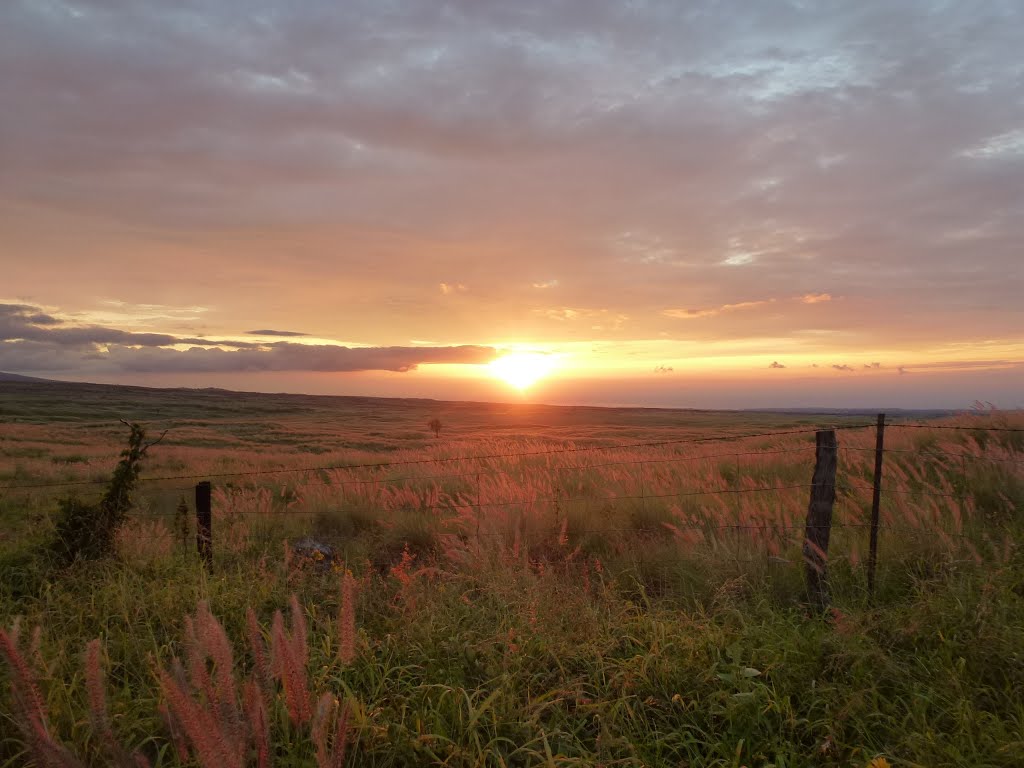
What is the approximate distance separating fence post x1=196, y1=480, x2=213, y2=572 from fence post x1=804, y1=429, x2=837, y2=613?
550cm

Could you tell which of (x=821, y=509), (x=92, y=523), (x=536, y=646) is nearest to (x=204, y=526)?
(x=92, y=523)

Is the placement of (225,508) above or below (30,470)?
above

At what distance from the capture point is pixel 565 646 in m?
4.27

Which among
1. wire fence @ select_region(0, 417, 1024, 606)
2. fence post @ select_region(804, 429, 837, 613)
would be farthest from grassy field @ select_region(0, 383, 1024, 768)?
fence post @ select_region(804, 429, 837, 613)

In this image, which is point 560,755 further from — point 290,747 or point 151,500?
point 151,500

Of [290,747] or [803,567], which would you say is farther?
[803,567]

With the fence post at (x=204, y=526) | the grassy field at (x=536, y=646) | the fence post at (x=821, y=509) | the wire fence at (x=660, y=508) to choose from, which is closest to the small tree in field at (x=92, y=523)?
the grassy field at (x=536, y=646)

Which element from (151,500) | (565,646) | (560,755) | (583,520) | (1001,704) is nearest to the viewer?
(560,755)

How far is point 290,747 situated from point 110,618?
8.77 feet

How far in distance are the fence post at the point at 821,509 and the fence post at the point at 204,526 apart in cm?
550

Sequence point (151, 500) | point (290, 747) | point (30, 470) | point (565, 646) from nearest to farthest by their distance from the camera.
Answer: point (290, 747), point (565, 646), point (151, 500), point (30, 470)

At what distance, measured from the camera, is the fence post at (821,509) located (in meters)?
5.48

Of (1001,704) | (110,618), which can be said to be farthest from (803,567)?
(110,618)

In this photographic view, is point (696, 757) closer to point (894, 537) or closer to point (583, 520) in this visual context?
point (894, 537)
